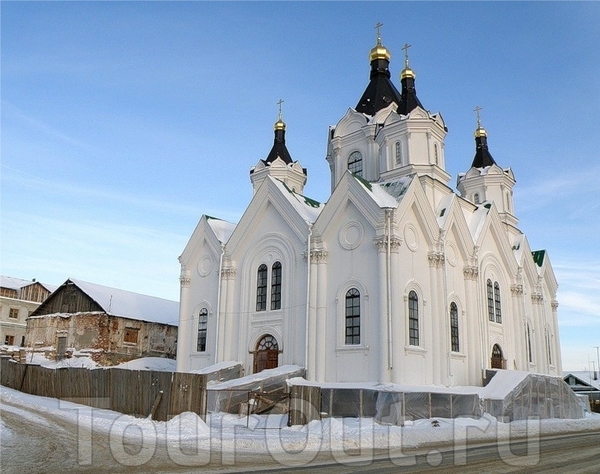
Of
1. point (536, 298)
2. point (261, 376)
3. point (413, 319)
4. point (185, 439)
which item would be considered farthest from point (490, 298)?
point (185, 439)

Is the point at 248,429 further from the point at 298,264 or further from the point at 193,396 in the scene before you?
the point at 298,264

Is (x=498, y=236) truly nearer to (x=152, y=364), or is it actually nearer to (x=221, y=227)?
(x=221, y=227)

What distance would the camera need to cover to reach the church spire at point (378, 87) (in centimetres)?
3572

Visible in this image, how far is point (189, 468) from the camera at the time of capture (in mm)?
10477

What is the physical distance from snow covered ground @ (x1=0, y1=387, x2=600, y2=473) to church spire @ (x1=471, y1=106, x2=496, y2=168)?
23349mm

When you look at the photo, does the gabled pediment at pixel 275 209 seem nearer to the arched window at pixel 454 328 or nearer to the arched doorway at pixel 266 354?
the arched doorway at pixel 266 354

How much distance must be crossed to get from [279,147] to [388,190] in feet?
46.7

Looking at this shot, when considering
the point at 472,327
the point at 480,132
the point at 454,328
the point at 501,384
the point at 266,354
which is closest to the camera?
the point at 501,384

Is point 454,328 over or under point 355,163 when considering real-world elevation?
under

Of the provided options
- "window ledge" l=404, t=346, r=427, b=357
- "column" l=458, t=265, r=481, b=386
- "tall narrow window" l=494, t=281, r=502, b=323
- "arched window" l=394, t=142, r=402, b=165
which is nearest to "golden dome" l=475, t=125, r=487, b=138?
"arched window" l=394, t=142, r=402, b=165

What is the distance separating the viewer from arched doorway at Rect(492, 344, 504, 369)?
104 ft

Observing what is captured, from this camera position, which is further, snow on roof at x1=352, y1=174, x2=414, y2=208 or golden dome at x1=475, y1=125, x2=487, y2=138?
golden dome at x1=475, y1=125, x2=487, y2=138

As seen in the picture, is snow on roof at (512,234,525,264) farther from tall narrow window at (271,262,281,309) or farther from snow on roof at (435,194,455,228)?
tall narrow window at (271,262,281,309)

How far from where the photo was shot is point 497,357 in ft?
105
